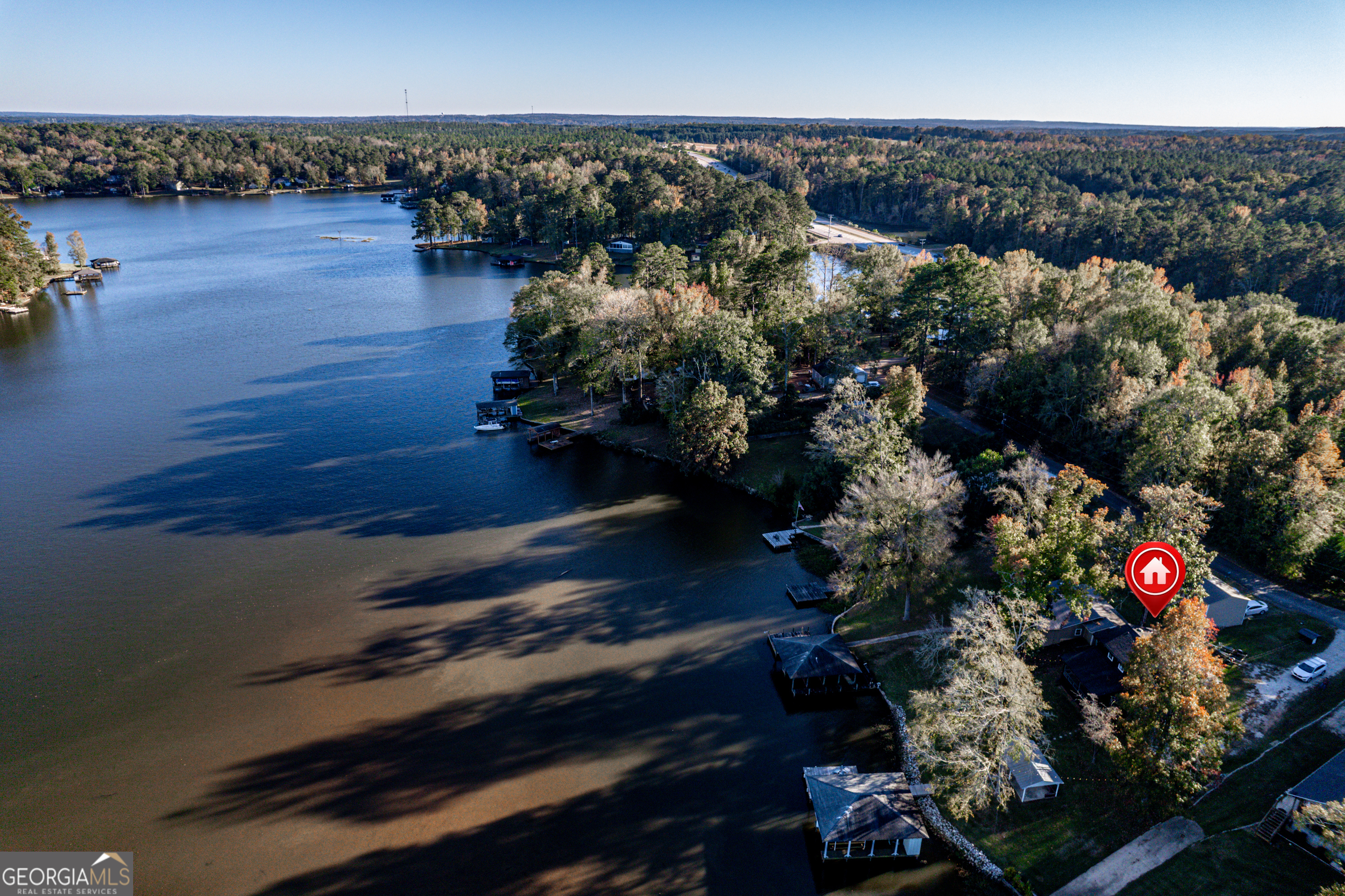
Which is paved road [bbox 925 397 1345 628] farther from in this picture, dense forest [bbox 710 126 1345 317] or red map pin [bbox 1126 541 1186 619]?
dense forest [bbox 710 126 1345 317]

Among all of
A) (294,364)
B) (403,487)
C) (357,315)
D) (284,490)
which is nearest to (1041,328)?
(403,487)

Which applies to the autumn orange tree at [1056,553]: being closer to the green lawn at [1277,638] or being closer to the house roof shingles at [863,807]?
the green lawn at [1277,638]

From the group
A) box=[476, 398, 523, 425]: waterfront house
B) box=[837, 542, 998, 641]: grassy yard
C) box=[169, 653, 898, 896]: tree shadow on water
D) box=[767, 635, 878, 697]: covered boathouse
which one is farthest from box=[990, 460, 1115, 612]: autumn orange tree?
box=[476, 398, 523, 425]: waterfront house

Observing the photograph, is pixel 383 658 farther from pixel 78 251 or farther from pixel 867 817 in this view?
pixel 78 251

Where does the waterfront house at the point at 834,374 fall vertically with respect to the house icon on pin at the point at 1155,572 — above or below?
above

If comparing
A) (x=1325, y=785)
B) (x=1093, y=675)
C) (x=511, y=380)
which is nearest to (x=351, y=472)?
(x=511, y=380)

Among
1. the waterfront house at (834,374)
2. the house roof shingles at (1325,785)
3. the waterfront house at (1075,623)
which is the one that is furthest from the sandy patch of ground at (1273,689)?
the waterfront house at (834,374)
